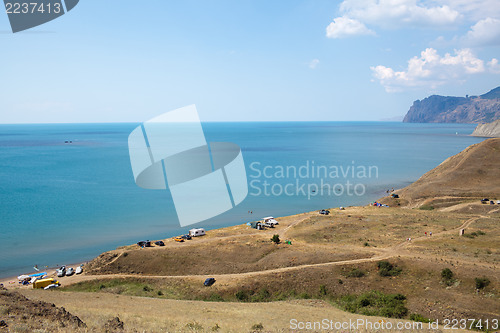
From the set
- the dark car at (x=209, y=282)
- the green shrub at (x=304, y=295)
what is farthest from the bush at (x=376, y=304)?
the dark car at (x=209, y=282)

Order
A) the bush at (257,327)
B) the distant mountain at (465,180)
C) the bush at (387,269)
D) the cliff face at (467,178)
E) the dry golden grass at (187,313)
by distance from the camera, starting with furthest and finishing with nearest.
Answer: the cliff face at (467,178), the distant mountain at (465,180), the bush at (387,269), the bush at (257,327), the dry golden grass at (187,313)

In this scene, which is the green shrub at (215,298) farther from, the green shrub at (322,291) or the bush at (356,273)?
the bush at (356,273)

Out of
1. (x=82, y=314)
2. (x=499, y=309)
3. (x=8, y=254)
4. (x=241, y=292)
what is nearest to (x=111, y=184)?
(x=8, y=254)

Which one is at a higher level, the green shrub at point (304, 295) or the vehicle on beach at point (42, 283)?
the vehicle on beach at point (42, 283)

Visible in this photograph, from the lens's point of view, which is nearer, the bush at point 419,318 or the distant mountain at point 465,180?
the bush at point 419,318

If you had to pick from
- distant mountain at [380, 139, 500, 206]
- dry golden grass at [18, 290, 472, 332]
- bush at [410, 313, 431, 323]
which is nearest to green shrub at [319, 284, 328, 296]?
dry golden grass at [18, 290, 472, 332]

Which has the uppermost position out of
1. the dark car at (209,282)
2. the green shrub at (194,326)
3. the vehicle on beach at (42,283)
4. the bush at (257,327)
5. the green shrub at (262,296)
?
the vehicle on beach at (42,283)

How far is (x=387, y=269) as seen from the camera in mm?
36438

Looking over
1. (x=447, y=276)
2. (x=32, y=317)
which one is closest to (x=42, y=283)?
(x=32, y=317)

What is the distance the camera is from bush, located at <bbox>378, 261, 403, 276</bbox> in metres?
35.9

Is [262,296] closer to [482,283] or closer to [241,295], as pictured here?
[241,295]

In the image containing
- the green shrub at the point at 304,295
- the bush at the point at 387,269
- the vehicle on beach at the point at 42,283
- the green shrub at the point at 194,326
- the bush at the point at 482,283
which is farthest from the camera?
the vehicle on beach at the point at 42,283

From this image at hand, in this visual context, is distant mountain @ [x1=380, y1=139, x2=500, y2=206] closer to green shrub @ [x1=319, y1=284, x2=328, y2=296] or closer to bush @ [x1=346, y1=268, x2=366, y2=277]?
bush @ [x1=346, y1=268, x2=366, y2=277]

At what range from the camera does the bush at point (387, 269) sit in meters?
35.9
